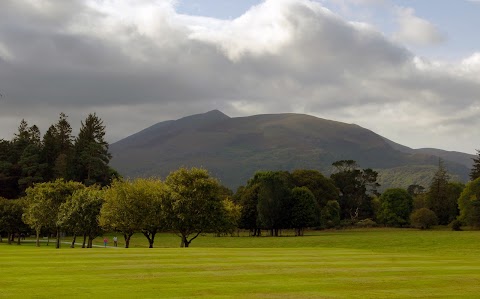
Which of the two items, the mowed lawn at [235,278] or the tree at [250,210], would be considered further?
the tree at [250,210]

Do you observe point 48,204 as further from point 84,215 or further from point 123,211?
point 123,211

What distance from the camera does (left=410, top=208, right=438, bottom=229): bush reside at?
150875 millimetres

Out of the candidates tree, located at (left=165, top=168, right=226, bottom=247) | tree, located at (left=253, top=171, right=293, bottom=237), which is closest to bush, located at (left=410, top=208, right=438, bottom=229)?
tree, located at (left=253, top=171, right=293, bottom=237)

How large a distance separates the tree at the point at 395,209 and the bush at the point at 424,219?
1753cm

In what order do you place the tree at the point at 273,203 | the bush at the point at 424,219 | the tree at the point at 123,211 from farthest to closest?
the bush at the point at 424,219 → the tree at the point at 273,203 → the tree at the point at 123,211

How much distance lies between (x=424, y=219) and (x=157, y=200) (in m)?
95.0

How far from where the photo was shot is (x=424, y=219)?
151 metres

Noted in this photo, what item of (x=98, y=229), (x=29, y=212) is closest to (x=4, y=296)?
(x=98, y=229)

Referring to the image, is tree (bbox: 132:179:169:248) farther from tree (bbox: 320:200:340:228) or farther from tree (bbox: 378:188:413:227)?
tree (bbox: 378:188:413:227)

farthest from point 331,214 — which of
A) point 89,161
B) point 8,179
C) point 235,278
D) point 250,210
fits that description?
point 235,278

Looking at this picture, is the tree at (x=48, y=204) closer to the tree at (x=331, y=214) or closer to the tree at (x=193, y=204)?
the tree at (x=193, y=204)

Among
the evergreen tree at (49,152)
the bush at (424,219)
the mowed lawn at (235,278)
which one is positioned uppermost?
the evergreen tree at (49,152)

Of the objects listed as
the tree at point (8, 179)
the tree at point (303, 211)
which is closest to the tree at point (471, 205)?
the tree at point (303, 211)

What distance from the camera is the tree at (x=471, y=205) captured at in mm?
128250
